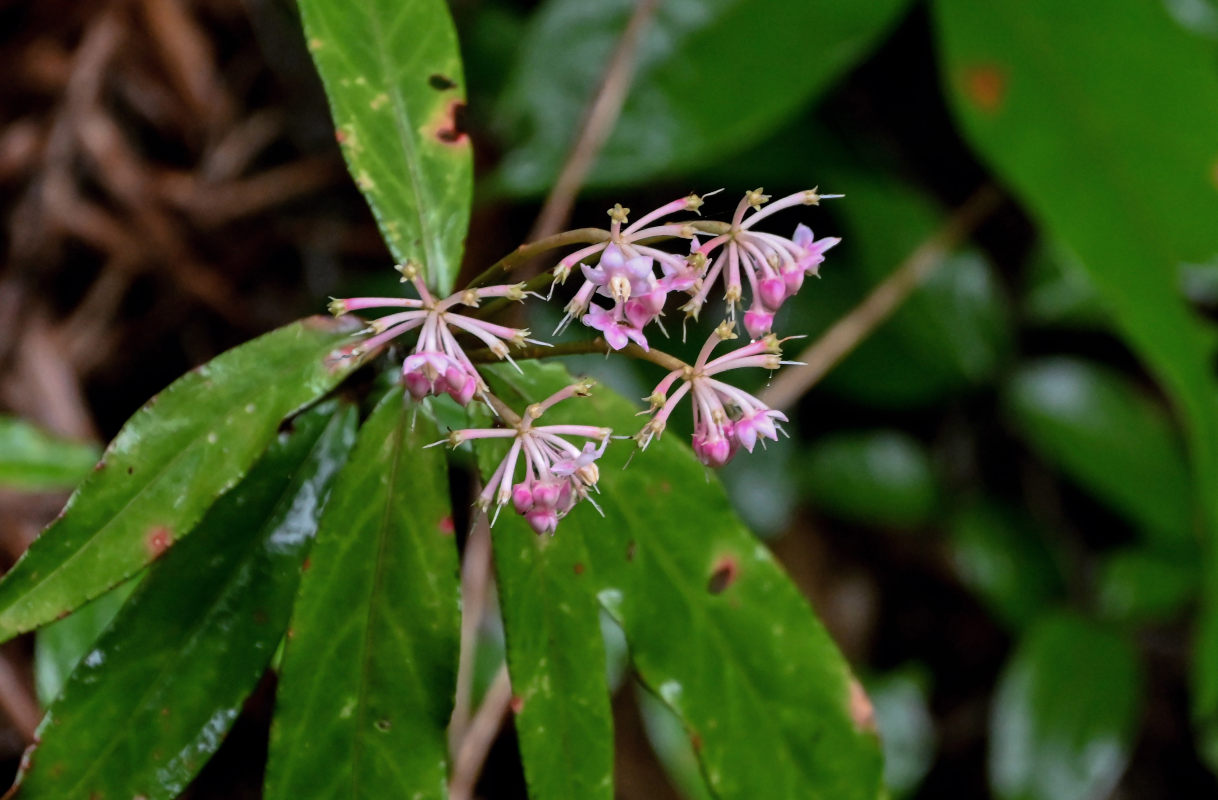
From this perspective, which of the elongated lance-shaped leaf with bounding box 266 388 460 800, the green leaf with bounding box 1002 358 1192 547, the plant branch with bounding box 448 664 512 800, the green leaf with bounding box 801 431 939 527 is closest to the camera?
the elongated lance-shaped leaf with bounding box 266 388 460 800

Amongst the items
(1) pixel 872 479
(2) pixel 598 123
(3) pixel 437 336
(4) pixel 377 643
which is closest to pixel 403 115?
(3) pixel 437 336

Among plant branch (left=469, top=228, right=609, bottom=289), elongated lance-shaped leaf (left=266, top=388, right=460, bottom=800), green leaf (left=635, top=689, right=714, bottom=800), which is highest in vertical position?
plant branch (left=469, top=228, right=609, bottom=289)

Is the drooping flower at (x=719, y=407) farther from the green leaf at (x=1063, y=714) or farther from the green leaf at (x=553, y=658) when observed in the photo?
the green leaf at (x=1063, y=714)

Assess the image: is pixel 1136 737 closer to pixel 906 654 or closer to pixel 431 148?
pixel 906 654

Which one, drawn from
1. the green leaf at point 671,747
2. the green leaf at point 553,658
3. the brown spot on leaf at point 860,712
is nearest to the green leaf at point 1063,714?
the green leaf at point 671,747

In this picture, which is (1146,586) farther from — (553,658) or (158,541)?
(158,541)

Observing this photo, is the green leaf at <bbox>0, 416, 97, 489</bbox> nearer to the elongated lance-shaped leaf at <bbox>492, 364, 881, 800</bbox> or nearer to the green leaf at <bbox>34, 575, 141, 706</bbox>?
the green leaf at <bbox>34, 575, 141, 706</bbox>

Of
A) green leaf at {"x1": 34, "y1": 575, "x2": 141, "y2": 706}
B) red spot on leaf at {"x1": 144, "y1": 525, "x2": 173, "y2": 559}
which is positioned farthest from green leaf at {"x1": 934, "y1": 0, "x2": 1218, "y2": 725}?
green leaf at {"x1": 34, "y1": 575, "x2": 141, "y2": 706}

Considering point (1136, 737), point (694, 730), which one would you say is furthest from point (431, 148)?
point (1136, 737)
